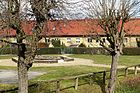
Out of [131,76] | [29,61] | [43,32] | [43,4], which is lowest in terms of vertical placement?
[131,76]

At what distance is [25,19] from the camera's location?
10.2 m

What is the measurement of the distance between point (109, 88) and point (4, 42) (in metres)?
8.23

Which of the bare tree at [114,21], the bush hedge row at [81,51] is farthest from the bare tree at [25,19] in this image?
the bush hedge row at [81,51]

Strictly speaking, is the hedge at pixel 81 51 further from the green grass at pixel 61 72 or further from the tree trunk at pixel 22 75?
the tree trunk at pixel 22 75

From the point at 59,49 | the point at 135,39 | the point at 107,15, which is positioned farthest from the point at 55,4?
the point at 135,39

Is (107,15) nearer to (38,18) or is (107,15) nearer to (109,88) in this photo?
(109,88)

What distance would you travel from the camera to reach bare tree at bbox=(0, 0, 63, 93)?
9.99 metres

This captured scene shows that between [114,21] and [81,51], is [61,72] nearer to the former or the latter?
[114,21]

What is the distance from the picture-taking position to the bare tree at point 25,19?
32.8 ft

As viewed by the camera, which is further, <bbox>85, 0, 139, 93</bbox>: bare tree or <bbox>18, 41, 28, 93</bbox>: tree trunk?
<bbox>85, 0, 139, 93</bbox>: bare tree

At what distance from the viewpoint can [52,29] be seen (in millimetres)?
10945

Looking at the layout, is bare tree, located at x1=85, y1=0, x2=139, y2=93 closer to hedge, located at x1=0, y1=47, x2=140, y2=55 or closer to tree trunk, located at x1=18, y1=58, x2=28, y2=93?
tree trunk, located at x1=18, y1=58, x2=28, y2=93

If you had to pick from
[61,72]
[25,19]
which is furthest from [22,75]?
[61,72]

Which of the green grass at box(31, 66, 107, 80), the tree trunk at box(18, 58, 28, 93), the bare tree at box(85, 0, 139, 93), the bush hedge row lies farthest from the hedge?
→ the tree trunk at box(18, 58, 28, 93)
